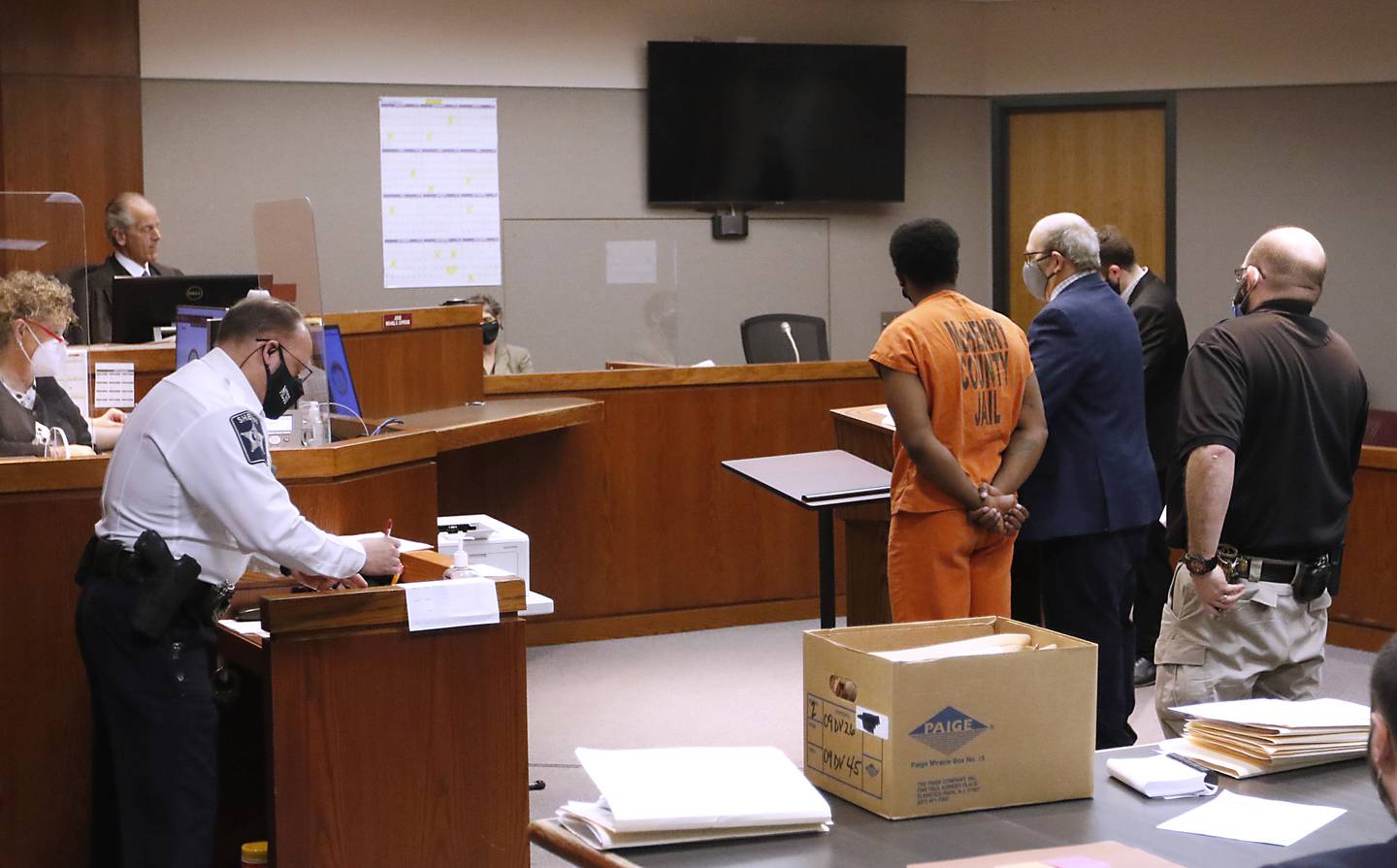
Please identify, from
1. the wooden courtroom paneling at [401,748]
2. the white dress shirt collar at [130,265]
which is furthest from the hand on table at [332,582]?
the white dress shirt collar at [130,265]

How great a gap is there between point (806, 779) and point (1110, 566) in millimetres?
2022

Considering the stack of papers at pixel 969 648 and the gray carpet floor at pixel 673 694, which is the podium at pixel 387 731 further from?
the stack of papers at pixel 969 648

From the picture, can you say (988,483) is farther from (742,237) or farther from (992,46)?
(992,46)

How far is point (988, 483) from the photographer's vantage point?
3.68 m

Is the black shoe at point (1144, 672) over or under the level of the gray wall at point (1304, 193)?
under

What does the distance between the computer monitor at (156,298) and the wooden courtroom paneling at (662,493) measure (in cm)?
110

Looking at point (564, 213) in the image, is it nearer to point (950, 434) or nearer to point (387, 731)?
point (950, 434)

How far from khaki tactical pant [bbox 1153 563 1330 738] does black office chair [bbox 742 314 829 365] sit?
432 centimetres

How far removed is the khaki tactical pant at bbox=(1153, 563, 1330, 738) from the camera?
10.4 feet

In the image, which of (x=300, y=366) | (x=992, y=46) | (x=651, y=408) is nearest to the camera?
(x=300, y=366)

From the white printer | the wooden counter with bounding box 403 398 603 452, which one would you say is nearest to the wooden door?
the wooden counter with bounding box 403 398 603 452

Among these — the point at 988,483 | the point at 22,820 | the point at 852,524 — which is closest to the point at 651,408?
the point at 852,524

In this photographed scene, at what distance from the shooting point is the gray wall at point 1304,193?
8.00 m

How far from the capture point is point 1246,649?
319 cm
